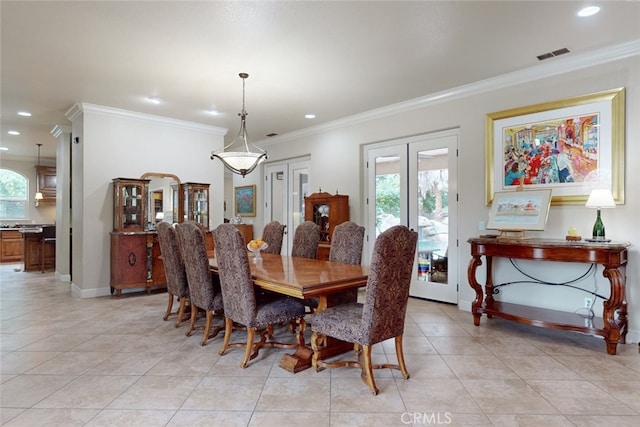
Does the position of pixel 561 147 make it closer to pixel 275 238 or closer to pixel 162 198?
pixel 275 238

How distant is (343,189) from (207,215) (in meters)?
2.34

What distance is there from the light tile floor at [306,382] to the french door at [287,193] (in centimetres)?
357

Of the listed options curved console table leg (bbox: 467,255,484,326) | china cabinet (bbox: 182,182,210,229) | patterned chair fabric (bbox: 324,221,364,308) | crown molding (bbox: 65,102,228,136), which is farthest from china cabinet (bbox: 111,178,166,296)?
curved console table leg (bbox: 467,255,484,326)

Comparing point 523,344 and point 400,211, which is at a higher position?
point 400,211

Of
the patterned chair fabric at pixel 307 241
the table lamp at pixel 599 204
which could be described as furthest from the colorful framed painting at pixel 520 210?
the patterned chair fabric at pixel 307 241

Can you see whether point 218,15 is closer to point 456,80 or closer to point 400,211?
point 456,80

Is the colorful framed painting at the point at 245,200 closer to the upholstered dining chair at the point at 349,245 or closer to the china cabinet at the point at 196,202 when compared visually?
the china cabinet at the point at 196,202

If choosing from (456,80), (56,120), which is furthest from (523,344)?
(56,120)

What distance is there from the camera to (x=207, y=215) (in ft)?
19.9

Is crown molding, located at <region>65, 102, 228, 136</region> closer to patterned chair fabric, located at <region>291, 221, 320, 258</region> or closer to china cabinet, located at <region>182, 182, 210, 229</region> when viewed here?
china cabinet, located at <region>182, 182, 210, 229</region>

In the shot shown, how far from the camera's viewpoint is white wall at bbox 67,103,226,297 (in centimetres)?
505

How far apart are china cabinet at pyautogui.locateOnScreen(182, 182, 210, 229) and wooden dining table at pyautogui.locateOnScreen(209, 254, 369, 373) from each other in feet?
9.88

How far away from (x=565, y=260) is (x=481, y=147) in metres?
1.62

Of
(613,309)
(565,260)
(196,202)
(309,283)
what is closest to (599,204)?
(565,260)
